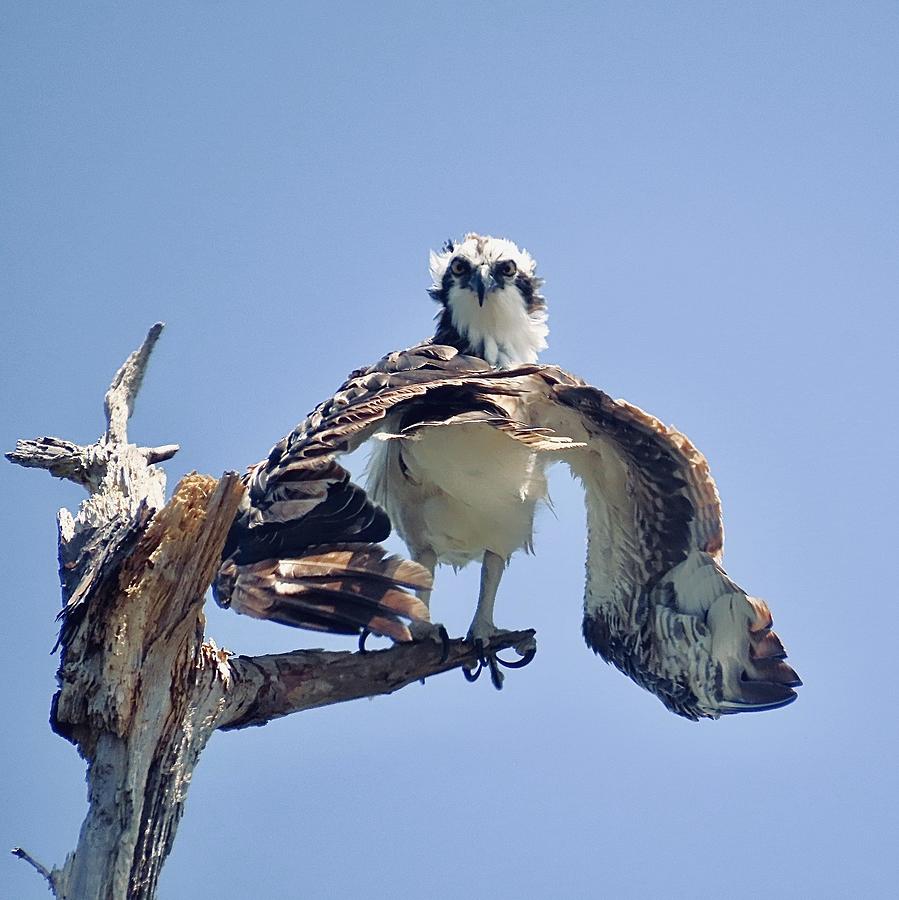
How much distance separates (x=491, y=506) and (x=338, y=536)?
1.53m

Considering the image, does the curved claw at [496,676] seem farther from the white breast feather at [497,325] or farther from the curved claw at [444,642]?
the white breast feather at [497,325]

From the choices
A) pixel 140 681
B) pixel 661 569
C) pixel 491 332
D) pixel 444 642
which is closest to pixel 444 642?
pixel 444 642

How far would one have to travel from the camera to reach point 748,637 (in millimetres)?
5840

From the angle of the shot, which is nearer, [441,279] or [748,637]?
[748,637]

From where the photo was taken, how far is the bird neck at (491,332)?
22.0 feet

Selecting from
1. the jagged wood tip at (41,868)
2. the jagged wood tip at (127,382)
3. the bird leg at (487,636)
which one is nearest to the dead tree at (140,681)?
the jagged wood tip at (41,868)

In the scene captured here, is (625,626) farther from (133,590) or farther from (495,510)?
(133,590)

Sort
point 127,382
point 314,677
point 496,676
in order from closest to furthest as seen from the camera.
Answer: point 314,677, point 127,382, point 496,676

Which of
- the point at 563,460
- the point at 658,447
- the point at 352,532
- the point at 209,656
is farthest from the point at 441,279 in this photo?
the point at 209,656

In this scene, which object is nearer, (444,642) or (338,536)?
(338,536)

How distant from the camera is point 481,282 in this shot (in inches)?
260

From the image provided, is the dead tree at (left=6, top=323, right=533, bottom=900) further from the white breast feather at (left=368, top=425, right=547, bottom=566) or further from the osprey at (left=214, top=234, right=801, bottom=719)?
the white breast feather at (left=368, top=425, right=547, bottom=566)

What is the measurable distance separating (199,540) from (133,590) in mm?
274

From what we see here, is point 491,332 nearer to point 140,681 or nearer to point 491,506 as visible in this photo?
point 491,506
